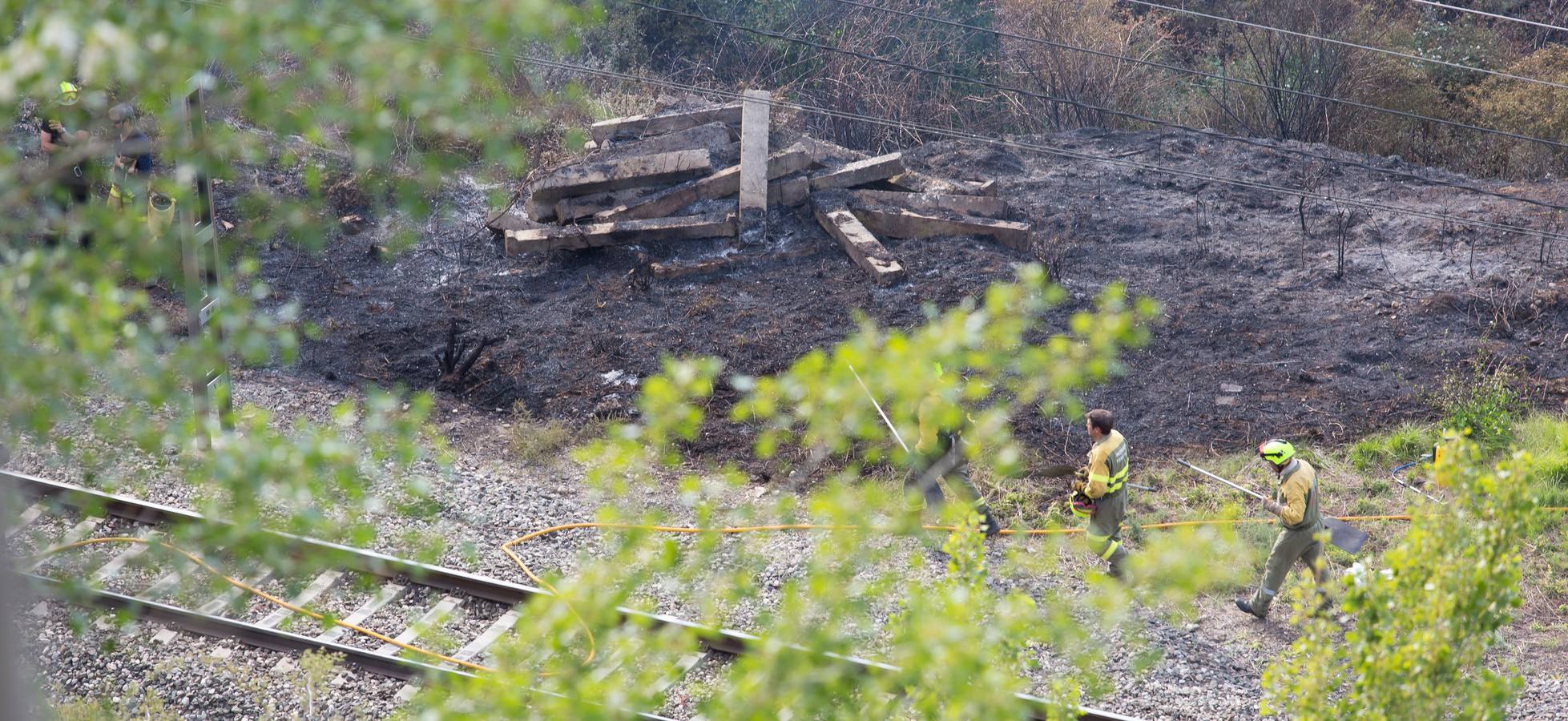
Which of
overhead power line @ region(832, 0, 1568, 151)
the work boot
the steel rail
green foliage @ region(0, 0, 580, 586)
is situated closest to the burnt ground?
overhead power line @ region(832, 0, 1568, 151)

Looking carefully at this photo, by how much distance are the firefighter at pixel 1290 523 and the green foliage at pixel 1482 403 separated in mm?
3143

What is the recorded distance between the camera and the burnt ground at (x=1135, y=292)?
1225 centimetres

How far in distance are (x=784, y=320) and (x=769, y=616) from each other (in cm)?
1034

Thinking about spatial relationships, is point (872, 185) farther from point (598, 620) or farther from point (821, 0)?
point (598, 620)

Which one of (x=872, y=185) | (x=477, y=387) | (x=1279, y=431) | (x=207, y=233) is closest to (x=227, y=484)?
(x=207, y=233)

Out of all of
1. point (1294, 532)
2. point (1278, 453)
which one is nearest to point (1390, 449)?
Result: point (1294, 532)

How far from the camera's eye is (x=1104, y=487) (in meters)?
8.88

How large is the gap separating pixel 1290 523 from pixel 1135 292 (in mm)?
6249

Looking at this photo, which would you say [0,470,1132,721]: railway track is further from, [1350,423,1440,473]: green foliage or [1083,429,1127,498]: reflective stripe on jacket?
[1350,423,1440,473]: green foliage

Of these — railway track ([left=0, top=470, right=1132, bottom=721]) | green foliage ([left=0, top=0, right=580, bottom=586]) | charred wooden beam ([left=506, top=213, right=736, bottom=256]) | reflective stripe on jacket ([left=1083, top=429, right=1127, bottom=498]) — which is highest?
green foliage ([left=0, top=0, right=580, bottom=586])

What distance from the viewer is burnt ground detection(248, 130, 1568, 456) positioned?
12250mm

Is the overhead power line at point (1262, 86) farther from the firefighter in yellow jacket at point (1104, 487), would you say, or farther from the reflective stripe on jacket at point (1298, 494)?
the firefighter in yellow jacket at point (1104, 487)

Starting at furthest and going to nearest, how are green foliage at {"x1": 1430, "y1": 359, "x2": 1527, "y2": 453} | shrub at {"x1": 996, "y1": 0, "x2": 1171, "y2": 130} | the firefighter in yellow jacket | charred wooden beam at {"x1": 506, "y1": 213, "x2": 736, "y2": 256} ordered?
shrub at {"x1": 996, "y1": 0, "x2": 1171, "y2": 130}
charred wooden beam at {"x1": 506, "y1": 213, "x2": 736, "y2": 256}
green foliage at {"x1": 1430, "y1": 359, "x2": 1527, "y2": 453}
the firefighter in yellow jacket

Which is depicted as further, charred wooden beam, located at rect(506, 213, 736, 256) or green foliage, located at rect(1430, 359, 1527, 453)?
charred wooden beam, located at rect(506, 213, 736, 256)
